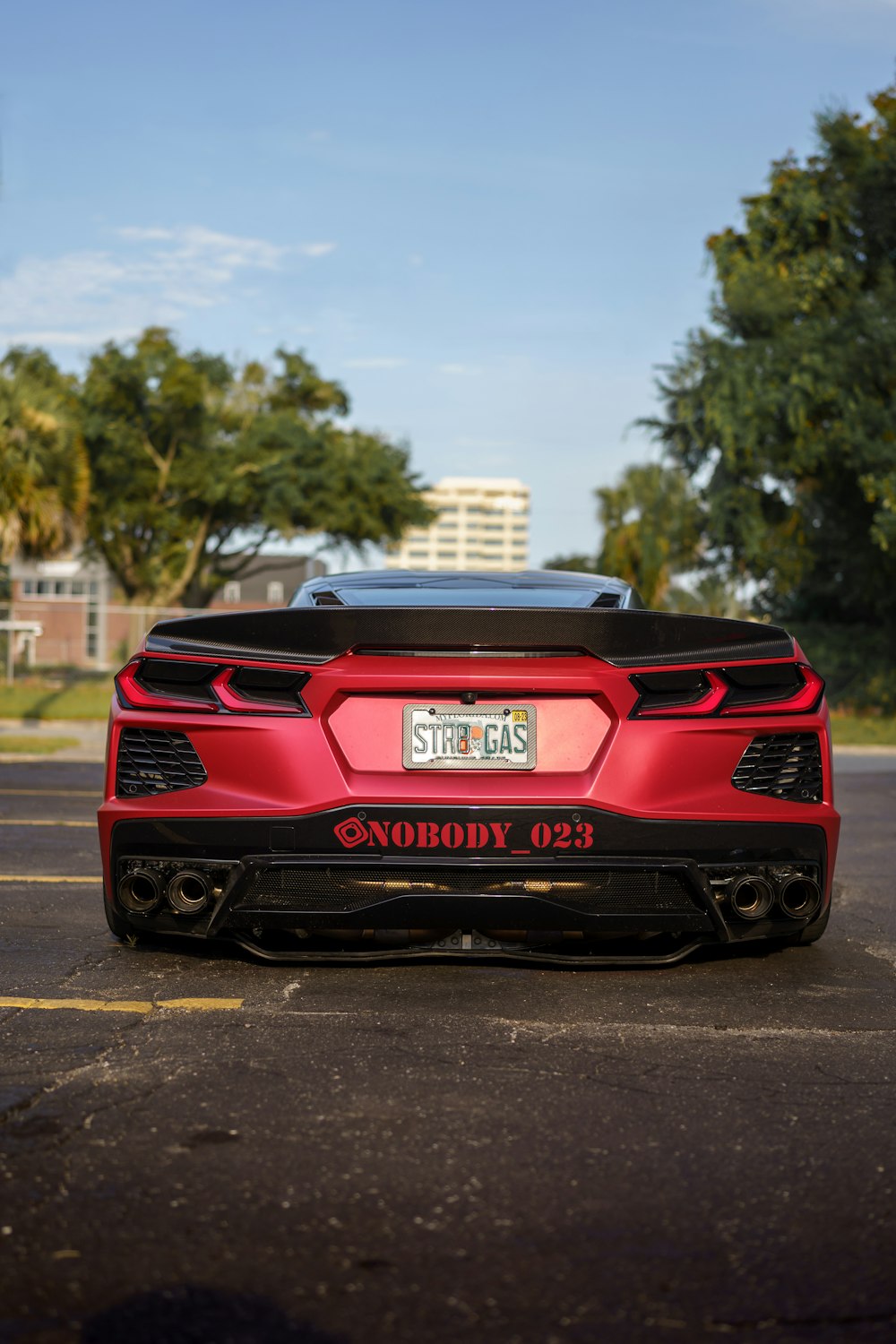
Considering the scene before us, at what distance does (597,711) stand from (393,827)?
2.34ft

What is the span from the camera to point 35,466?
23125mm

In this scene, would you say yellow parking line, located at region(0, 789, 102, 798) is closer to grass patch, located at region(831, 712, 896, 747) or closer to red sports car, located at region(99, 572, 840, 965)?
red sports car, located at region(99, 572, 840, 965)

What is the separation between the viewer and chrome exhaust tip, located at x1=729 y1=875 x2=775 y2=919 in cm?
495

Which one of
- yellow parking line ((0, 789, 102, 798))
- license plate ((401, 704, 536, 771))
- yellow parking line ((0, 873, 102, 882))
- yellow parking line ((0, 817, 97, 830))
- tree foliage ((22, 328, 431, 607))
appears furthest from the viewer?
tree foliage ((22, 328, 431, 607))

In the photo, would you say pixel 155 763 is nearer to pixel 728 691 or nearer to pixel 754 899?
pixel 728 691

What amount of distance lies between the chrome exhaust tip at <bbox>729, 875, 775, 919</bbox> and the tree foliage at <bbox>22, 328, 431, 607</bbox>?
Result: 40863 mm

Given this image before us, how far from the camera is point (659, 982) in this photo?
525 cm

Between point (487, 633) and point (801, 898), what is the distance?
1.29 metres

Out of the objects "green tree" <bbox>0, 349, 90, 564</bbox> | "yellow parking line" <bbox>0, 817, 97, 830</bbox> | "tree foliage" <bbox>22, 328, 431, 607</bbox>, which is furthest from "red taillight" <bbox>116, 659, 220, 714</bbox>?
"tree foliage" <bbox>22, 328, 431, 607</bbox>

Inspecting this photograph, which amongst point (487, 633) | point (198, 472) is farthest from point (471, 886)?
point (198, 472)

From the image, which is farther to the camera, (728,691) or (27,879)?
(27,879)

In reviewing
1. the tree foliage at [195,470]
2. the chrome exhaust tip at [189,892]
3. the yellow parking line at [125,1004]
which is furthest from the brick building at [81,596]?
the yellow parking line at [125,1004]

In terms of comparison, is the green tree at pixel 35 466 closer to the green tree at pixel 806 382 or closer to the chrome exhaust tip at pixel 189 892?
the green tree at pixel 806 382

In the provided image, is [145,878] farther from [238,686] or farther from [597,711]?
[597,711]
